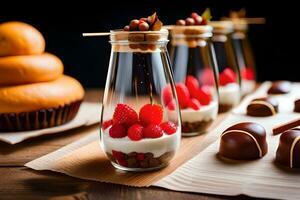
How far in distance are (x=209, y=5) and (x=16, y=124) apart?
4.21 ft

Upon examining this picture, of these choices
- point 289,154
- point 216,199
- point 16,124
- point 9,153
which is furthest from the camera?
point 16,124

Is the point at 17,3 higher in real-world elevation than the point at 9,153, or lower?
higher

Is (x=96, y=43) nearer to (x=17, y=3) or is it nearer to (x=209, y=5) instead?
(x=17, y=3)

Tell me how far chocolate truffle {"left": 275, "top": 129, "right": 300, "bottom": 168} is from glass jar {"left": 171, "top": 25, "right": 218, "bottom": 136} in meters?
0.27

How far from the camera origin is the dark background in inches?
83.9

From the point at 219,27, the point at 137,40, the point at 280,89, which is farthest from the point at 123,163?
the point at 280,89

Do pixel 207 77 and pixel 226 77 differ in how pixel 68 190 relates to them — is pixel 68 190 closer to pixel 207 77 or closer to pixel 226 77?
pixel 207 77

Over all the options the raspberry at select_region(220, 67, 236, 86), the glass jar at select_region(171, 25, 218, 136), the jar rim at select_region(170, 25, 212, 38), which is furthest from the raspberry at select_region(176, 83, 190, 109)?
the raspberry at select_region(220, 67, 236, 86)

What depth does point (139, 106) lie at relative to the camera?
0.84 metres

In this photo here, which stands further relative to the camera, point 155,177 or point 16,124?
point 16,124

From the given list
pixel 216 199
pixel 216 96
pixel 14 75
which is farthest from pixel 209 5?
pixel 216 199

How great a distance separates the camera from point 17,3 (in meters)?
2.12

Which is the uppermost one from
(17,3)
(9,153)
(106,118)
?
(17,3)

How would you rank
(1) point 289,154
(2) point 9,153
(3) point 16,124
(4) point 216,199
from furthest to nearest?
(3) point 16,124 < (2) point 9,153 < (1) point 289,154 < (4) point 216,199
